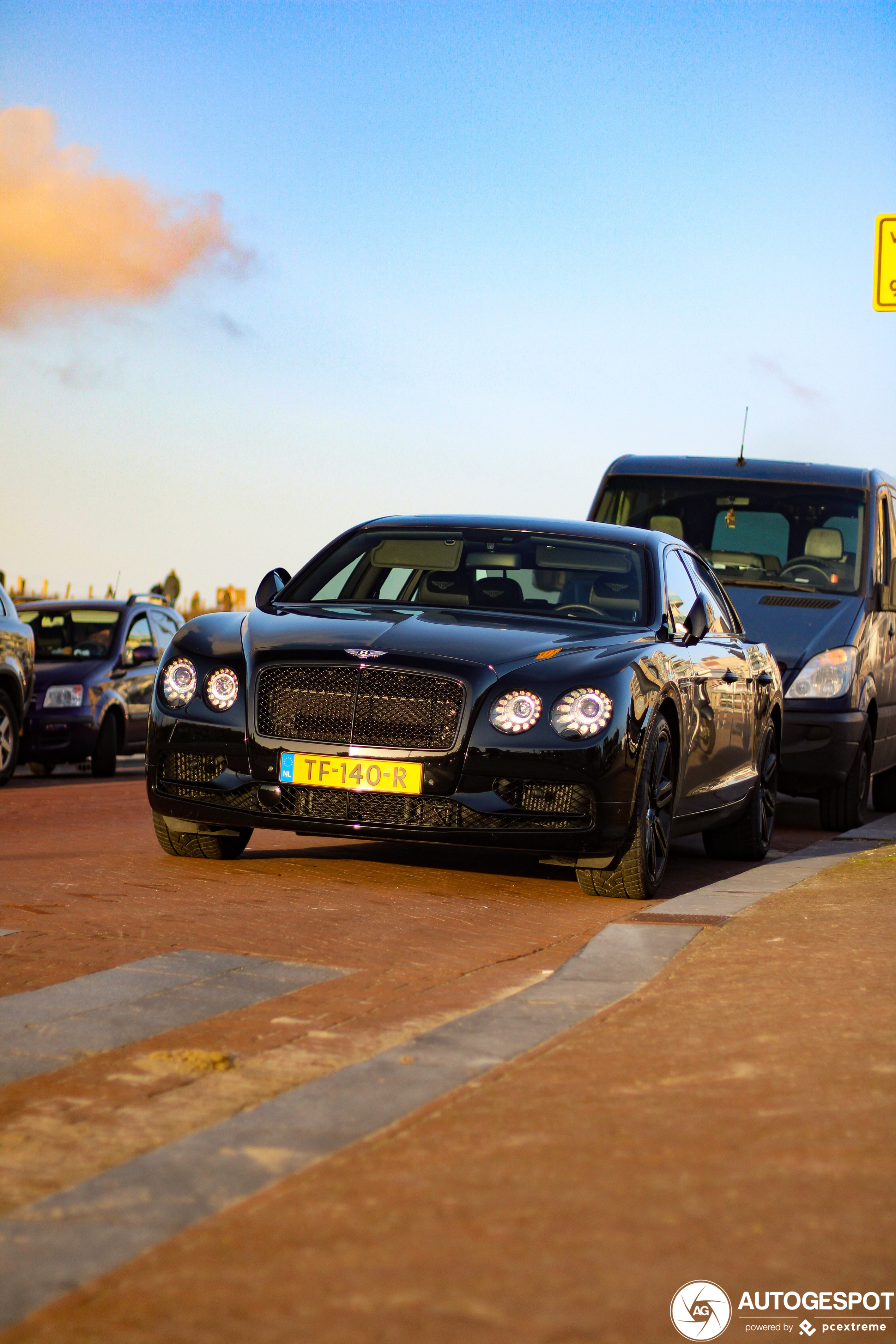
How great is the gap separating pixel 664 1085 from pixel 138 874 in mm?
3968

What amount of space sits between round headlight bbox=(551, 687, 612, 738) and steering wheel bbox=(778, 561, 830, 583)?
5658mm

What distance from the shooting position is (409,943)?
6.10 metres

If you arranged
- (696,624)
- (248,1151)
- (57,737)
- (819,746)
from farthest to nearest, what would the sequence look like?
(57,737) < (819,746) < (696,624) < (248,1151)

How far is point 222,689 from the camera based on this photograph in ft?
24.5

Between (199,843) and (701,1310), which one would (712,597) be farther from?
(701,1310)

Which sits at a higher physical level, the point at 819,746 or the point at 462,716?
the point at 462,716

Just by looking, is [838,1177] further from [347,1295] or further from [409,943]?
[409,943]

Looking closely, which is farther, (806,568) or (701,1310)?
(806,568)

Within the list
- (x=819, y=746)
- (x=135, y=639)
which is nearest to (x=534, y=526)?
(x=819, y=746)

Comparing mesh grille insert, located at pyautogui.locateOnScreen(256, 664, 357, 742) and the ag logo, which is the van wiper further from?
the ag logo

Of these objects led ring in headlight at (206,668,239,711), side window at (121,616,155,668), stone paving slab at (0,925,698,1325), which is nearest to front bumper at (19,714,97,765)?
side window at (121,616,155,668)

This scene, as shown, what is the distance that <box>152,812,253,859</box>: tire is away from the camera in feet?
26.2

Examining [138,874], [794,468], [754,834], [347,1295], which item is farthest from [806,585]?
[347,1295]

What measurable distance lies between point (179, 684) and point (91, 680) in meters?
9.08
